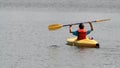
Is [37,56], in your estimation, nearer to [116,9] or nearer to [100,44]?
[100,44]

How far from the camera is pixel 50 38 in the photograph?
3750cm

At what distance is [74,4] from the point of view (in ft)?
249

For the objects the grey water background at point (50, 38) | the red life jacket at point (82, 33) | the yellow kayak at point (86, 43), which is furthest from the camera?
the red life jacket at point (82, 33)

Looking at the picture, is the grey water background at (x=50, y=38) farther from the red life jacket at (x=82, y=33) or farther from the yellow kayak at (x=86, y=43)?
the red life jacket at (x=82, y=33)

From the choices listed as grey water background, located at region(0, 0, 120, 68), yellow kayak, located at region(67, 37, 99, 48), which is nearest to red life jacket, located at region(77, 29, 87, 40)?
yellow kayak, located at region(67, 37, 99, 48)

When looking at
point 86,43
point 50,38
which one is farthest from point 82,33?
point 50,38

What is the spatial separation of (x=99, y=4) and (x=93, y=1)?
5.26 metres

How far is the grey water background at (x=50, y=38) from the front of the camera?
27672mm

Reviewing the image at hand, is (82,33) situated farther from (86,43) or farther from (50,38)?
(50,38)

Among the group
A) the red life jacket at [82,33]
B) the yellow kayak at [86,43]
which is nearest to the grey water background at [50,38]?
the yellow kayak at [86,43]

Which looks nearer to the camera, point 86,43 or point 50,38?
point 86,43

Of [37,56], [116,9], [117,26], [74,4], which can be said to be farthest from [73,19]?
[37,56]

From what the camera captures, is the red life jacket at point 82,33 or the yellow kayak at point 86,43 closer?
the yellow kayak at point 86,43

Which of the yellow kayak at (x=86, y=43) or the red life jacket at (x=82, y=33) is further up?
the red life jacket at (x=82, y=33)
